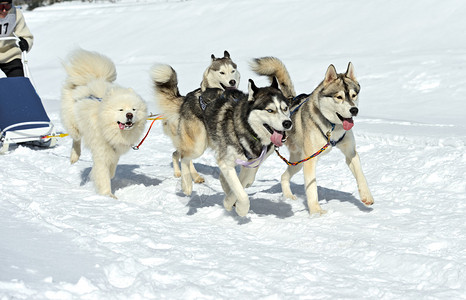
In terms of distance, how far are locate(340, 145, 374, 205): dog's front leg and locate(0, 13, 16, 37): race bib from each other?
4.85 meters

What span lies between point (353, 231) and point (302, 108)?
4.13 feet

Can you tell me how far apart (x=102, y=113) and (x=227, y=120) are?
1.35 metres

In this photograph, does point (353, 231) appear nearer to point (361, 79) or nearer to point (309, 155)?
point (309, 155)

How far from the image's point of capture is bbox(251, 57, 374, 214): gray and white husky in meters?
4.23

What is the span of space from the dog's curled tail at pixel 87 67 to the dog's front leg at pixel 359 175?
259cm

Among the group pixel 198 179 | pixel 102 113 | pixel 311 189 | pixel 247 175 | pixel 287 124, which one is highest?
pixel 287 124

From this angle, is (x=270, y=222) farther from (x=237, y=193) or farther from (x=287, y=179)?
(x=287, y=179)

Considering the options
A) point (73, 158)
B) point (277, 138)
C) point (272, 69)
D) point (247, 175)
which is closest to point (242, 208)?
point (247, 175)

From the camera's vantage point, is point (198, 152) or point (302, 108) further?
point (198, 152)

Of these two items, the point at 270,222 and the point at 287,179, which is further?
the point at 287,179

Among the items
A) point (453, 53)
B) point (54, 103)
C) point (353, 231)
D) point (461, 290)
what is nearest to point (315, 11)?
point (453, 53)

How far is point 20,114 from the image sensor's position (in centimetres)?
699

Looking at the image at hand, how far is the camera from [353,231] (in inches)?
156

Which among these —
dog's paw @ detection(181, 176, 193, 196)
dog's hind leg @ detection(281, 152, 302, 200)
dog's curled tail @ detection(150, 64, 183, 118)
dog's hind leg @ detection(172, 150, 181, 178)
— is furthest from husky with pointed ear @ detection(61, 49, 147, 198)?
dog's hind leg @ detection(281, 152, 302, 200)
